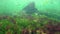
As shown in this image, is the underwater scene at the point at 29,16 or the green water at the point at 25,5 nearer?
the underwater scene at the point at 29,16

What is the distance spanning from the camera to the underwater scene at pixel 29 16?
17.4 feet

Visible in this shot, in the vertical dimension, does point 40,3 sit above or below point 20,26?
above

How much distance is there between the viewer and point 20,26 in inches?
211

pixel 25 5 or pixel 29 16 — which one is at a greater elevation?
pixel 25 5

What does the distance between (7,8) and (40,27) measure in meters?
1.06

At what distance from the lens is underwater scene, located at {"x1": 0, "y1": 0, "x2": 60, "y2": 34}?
5301 mm

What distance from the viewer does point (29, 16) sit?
550 centimetres

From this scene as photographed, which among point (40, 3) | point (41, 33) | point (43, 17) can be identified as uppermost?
point (40, 3)

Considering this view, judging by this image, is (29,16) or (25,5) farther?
(25,5)

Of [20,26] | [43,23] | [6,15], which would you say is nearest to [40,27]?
[43,23]

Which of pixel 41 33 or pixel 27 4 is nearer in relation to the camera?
pixel 41 33

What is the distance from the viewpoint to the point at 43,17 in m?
5.47

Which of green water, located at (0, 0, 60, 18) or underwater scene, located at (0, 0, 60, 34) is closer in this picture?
underwater scene, located at (0, 0, 60, 34)

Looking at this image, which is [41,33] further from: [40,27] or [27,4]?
[27,4]
